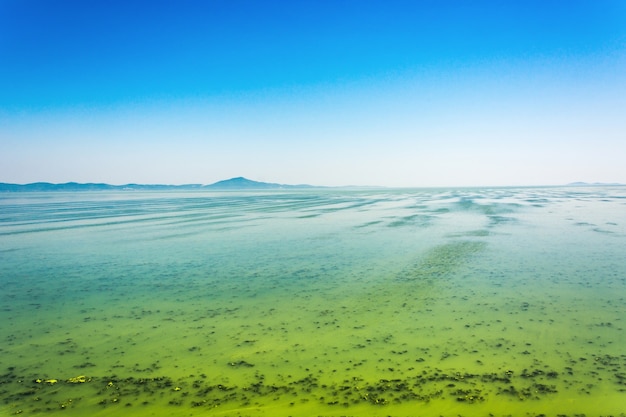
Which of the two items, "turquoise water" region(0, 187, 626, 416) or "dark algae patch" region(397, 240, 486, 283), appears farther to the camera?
"dark algae patch" region(397, 240, 486, 283)

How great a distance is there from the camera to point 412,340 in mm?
7477

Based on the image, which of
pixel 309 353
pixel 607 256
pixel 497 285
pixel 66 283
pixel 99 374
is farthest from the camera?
pixel 607 256

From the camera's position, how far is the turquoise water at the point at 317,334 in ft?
18.1

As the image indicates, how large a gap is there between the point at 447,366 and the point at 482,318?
273 cm

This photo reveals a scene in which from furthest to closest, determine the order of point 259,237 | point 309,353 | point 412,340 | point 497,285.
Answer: point 259,237, point 497,285, point 412,340, point 309,353

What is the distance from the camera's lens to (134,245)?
1980 cm

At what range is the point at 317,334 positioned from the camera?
7.88 m

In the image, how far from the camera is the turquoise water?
5520 millimetres

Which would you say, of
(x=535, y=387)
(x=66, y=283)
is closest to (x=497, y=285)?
(x=535, y=387)

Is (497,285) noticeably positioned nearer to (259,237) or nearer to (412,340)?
(412,340)

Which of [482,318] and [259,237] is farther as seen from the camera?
[259,237]

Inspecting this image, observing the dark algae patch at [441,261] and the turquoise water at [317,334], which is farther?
the dark algae patch at [441,261]

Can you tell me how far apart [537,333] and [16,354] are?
33.0ft

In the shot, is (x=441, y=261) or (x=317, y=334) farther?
(x=441, y=261)
